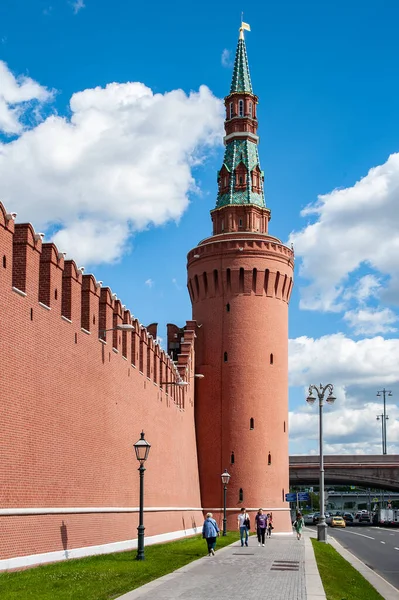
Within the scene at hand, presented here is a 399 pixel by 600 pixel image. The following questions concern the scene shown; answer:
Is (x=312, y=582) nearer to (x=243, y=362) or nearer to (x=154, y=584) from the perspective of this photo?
→ (x=154, y=584)

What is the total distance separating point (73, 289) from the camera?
26.1m

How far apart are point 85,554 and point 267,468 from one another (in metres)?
28.8

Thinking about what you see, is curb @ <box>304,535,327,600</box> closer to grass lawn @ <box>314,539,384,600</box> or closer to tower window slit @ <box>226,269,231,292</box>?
grass lawn @ <box>314,539,384,600</box>

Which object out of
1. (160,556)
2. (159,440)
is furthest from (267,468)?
(160,556)

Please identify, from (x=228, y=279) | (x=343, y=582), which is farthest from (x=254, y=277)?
(x=343, y=582)

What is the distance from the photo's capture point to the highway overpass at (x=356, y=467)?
79812mm

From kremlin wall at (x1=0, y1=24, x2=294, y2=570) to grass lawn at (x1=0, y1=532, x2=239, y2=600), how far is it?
1.01m

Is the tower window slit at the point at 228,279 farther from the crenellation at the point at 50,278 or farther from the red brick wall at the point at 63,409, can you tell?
the crenellation at the point at 50,278

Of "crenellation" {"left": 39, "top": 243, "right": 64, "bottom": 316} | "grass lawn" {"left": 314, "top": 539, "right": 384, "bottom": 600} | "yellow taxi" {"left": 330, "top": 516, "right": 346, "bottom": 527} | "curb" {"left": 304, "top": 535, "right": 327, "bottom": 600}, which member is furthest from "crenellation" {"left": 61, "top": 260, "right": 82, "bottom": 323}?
"yellow taxi" {"left": 330, "top": 516, "right": 346, "bottom": 527}

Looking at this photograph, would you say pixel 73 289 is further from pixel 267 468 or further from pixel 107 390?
pixel 267 468

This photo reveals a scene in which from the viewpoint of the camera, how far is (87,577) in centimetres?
1795

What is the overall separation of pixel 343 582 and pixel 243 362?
103 ft

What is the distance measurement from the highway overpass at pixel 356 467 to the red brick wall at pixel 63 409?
145 ft

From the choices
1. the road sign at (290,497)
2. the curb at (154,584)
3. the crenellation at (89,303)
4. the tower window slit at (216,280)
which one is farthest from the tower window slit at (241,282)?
the curb at (154,584)
